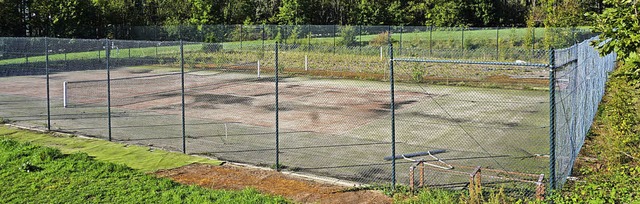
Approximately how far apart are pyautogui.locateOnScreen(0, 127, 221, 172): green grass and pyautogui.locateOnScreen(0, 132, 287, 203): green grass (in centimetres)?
70

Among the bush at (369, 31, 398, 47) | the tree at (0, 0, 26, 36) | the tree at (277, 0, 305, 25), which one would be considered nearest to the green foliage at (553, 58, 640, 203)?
the bush at (369, 31, 398, 47)

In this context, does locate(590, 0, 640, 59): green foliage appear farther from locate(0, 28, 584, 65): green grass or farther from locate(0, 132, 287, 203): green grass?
locate(0, 28, 584, 65): green grass

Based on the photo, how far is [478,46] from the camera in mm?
43062

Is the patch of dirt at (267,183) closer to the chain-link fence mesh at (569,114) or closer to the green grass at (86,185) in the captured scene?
the green grass at (86,185)

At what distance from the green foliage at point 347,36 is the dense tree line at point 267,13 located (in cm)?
1234

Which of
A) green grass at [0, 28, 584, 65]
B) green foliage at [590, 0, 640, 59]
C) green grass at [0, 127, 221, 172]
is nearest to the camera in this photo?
green foliage at [590, 0, 640, 59]

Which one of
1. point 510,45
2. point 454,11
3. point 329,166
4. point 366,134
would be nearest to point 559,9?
point 510,45

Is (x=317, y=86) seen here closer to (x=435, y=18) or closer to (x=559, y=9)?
(x=559, y=9)

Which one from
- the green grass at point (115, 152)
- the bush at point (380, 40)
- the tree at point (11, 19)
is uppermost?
the tree at point (11, 19)

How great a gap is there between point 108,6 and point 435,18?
31.2 meters

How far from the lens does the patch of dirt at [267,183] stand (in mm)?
9984

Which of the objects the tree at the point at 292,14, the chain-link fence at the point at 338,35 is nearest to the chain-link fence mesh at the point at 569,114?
the chain-link fence at the point at 338,35

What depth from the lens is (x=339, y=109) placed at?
2038 centimetres

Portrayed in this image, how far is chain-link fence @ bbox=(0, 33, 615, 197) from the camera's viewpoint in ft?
37.5
